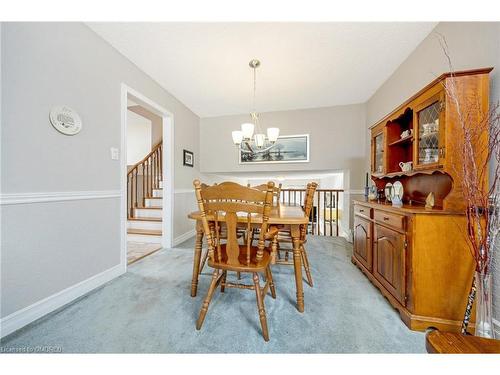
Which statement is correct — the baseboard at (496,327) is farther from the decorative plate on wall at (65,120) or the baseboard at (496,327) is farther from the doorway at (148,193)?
the decorative plate on wall at (65,120)

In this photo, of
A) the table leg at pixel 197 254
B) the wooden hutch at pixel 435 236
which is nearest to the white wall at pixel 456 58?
the wooden hutch at pixel 435 236

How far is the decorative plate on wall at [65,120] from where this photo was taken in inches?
56.9

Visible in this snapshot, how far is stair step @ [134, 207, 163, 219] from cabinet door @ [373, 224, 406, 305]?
339 centimetres

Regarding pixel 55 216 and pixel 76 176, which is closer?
pixel 55 216

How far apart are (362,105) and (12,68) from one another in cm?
422

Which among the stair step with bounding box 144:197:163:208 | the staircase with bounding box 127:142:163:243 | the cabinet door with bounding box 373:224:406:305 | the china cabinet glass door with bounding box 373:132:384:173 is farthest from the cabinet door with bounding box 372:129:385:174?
the stair step with bounding box 144:197:163:208

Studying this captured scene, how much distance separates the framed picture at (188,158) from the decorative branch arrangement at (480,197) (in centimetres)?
329

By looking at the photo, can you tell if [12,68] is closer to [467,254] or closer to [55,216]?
[55,216]

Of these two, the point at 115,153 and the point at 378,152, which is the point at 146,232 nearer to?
the point at 115,153

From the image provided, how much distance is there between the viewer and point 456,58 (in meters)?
1.49

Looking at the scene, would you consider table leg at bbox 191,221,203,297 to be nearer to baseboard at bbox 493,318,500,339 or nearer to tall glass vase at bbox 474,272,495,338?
tall glass vase at bbox 474,272,495,338

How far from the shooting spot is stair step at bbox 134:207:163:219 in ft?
11.5
